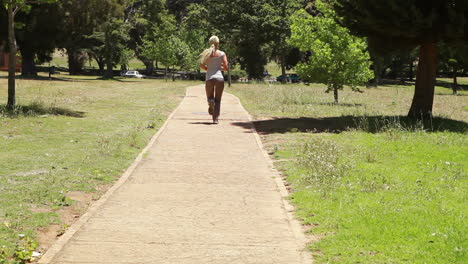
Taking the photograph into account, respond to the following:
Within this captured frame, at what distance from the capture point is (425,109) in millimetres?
18891

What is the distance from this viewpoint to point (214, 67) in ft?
54.2

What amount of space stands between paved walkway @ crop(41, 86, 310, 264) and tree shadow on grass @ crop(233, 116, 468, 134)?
5046 millimetres

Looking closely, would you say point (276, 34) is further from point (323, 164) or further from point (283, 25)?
point (323, 164)

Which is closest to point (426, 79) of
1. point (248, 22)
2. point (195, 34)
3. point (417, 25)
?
point (417, 25)

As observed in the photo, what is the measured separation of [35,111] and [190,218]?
45.7ft

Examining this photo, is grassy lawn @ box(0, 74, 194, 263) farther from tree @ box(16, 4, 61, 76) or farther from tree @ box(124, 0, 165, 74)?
tree @ box(124, 0, 165, 74)

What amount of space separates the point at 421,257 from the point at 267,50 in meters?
66.8

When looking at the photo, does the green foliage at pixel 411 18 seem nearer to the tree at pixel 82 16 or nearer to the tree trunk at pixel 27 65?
the tree at pixel 82 16

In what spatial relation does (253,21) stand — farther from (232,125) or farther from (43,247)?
(43,247)

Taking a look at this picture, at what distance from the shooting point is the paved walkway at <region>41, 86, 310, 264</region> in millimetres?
5562

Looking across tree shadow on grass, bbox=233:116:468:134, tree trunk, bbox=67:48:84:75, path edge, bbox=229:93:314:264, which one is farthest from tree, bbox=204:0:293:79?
path edge, bbox=229:93:314:264

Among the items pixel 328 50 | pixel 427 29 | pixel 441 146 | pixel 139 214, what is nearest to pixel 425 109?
pixel 427 29

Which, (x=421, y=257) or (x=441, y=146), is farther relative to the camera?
(x=441, y=146)

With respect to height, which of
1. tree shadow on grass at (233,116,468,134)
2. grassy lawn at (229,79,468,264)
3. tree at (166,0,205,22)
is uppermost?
tree at (166,0,205,22)
